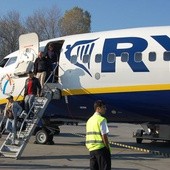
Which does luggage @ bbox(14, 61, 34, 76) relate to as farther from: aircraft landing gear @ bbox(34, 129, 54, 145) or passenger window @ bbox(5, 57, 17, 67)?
aircraft landing gear @ bbox(34, 129, 54, 145)

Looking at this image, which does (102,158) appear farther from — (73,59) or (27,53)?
(27,53)

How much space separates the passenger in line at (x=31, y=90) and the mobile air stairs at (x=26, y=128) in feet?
0.56

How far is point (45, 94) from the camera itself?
1656 centimetres

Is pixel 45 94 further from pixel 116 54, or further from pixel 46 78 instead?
pixel 116 54

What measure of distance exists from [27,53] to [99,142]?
972cm

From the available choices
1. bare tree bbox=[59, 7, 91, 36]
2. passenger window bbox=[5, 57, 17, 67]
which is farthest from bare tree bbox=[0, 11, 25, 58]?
passenger window bbox=[5, 57, 17, 67]

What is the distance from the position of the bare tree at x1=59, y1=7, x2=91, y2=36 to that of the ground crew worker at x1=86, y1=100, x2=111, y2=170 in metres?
66.3

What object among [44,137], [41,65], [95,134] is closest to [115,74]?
[41,65]

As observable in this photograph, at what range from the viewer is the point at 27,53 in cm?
1816

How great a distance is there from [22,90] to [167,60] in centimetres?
559

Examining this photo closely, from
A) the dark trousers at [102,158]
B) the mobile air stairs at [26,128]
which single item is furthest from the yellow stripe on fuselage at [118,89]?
the dark trousers at [102,158]

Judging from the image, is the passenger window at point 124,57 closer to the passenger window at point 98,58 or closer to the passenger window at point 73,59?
the passenger window at point 98,58

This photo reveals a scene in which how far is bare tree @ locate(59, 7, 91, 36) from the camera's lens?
76963 millimetres

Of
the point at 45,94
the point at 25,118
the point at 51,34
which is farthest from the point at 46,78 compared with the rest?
the point at 51,34
